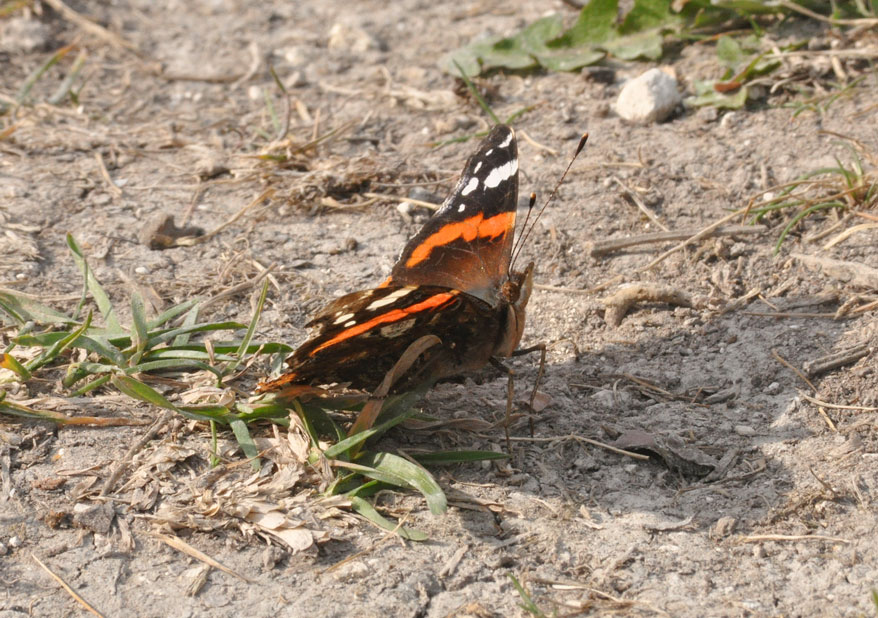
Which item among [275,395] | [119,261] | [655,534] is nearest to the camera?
[655,534]

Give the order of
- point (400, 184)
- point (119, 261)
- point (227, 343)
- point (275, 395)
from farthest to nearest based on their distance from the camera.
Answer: point (400, 184), point (119, 261), point (227, 343), point (275, 395)

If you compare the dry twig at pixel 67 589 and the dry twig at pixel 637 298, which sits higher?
the dry twig at pixel 67 589

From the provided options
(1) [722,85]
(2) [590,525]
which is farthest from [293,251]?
(1) [722,85]

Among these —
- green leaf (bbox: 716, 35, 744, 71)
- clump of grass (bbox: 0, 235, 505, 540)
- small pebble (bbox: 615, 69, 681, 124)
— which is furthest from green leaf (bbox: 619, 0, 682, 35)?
clump of grass (bbox: 0, 235, 505, 540)

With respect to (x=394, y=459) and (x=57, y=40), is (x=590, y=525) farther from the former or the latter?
(x=57, y=40)

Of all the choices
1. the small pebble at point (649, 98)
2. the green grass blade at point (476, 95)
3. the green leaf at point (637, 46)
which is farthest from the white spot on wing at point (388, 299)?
the green leaf at point (637, 46)

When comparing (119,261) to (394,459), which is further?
(119,261)

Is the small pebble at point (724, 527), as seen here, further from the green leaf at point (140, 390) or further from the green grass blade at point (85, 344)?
the green grass blade at point (85, 344)
